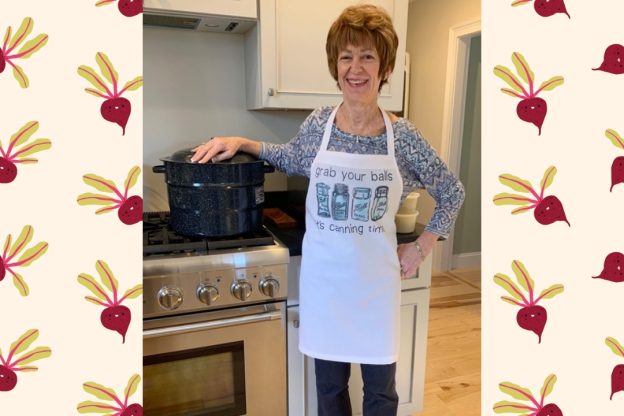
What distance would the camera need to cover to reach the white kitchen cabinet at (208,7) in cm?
131

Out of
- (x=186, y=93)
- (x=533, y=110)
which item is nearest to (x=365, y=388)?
(x=533, y=110)

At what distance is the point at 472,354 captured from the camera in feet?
7.06

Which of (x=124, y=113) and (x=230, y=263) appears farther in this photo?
(x=230, y=263)

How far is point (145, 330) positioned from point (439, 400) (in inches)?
50.8

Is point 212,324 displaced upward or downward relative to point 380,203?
downward

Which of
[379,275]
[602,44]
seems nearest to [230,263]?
[379,275]

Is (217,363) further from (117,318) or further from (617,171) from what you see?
(617,171)

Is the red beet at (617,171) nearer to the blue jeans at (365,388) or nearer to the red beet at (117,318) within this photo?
the red beet at (117,318)

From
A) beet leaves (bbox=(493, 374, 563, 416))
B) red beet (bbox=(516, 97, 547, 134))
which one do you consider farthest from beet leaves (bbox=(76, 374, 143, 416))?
red beet (bbox=(516, 97, 547, 134))

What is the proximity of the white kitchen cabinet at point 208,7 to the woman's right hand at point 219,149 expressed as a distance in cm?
47

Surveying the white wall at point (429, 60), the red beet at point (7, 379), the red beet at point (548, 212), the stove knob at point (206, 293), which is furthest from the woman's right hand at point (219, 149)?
the white wall at point (429, 60)

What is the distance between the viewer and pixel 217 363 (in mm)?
1269

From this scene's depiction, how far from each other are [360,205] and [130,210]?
668mm

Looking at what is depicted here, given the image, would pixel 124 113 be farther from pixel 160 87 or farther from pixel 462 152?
pixel 462 152
